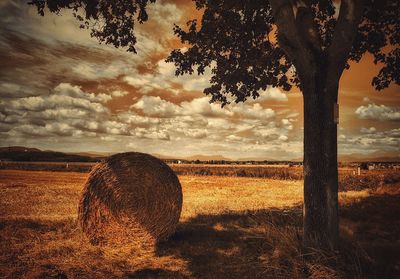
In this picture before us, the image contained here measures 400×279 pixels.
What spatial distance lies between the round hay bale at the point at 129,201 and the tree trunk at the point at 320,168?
143 inches

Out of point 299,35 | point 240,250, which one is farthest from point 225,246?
point 299,35

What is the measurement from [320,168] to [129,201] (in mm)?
4589

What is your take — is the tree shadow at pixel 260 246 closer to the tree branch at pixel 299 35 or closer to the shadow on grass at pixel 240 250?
the shadow on grass at pixel 240 250

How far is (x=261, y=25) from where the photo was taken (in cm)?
911

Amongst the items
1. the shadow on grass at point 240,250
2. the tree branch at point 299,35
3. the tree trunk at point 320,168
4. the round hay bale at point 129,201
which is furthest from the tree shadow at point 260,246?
the tree branch at point 299,35

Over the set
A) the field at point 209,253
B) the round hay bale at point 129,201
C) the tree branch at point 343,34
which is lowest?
the field at point 209,253

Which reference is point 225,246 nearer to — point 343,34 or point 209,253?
point 209,253

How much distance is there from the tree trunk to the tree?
0.02 meters

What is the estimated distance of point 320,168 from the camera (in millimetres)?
5883

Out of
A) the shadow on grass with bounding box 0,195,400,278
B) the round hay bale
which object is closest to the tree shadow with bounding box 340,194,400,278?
the shadow on grass with bounding box 0,195,400,278

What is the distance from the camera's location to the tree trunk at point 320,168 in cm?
588

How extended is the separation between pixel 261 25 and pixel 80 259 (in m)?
7.08

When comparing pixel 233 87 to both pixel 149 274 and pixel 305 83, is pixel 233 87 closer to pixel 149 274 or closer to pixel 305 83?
pixel 305 83

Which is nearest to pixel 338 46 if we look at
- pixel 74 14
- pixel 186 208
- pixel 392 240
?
pixel 392 240
